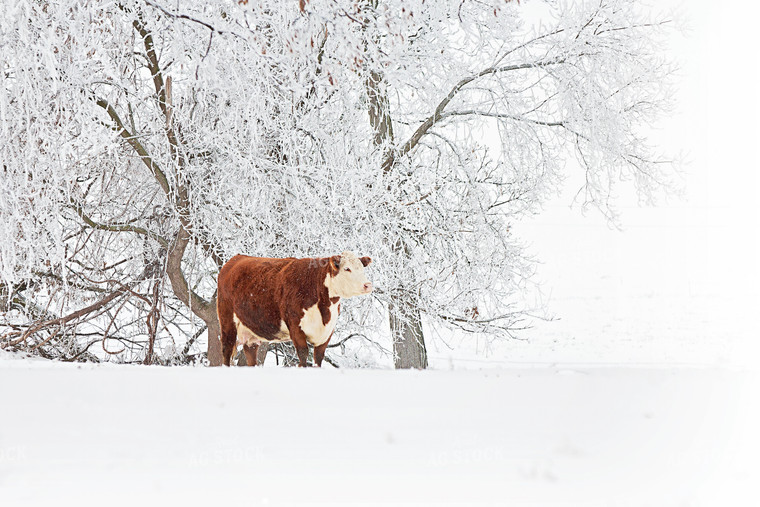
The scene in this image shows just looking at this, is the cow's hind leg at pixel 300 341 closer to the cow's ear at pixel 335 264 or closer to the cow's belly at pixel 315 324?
the cow's belly at pixel 315 324

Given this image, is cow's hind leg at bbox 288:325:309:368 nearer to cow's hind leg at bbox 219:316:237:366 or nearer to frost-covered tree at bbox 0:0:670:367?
cow's hind leg at bbox 219:316:237:366

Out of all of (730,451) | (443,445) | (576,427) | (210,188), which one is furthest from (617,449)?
(210,188)

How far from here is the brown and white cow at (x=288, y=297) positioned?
4977mm

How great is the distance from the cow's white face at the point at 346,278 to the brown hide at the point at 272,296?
0.02 m

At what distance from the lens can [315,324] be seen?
5043 mm

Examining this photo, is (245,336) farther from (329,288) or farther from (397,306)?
(397,306)

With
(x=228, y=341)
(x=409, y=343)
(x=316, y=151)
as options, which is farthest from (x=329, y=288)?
(x=409, y=343)

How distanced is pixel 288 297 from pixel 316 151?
2752 mm

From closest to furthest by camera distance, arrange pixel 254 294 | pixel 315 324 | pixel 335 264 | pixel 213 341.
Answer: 1. pixel 335 264
2. pixel 315 324
3. pixel 254 294
4. pixel 213 341

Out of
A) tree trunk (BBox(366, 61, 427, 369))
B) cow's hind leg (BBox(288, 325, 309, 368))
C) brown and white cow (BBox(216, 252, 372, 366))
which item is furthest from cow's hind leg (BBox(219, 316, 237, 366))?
tree trunk (BBox(366, 61, 427, 369))

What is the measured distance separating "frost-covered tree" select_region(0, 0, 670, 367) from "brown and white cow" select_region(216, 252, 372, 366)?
1474 millimetres

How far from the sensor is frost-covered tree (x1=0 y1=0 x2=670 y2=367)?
603 cm

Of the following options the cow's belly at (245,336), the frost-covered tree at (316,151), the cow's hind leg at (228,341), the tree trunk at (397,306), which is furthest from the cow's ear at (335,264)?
the tree trunk at (397,306)

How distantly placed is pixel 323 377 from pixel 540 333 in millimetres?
11621
